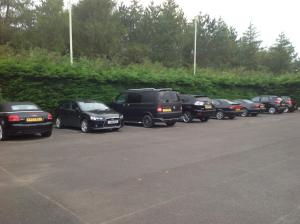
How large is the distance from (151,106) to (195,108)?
12.0 feet

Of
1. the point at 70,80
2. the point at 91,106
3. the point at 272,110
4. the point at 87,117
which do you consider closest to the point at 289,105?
the point at 272,110

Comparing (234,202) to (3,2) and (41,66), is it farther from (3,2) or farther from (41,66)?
(3,2)

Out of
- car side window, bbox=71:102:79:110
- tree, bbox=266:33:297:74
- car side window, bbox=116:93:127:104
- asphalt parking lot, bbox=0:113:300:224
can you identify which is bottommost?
asphalt parking lot, bbox=0:113:300:224

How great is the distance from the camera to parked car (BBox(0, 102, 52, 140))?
1162 cm

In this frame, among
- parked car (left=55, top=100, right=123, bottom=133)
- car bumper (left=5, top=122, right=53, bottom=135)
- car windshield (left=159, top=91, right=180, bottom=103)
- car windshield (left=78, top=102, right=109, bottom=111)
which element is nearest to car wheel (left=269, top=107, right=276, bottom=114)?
car windshield (left=159, top=91, right=180, bottom=103)

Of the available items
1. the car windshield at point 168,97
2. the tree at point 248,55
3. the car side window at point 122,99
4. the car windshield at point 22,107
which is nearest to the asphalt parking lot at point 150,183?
the car windshield at point 22,107

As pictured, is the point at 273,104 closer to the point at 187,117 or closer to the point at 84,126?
the point at 187,117

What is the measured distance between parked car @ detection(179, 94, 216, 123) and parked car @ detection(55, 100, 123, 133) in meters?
5.63

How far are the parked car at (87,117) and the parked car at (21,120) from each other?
1.92 meters

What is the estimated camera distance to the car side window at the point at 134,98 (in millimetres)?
16928

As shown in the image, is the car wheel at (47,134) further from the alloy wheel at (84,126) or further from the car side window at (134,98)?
the car side window at (134,98)

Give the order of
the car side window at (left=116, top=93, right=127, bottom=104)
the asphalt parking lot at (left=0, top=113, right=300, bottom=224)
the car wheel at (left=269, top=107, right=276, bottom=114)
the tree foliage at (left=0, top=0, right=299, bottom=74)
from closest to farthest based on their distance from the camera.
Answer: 1. the asphalt parking lot at (left=0, top=113, right=300, bottom=224)
2. the car side window at (left=116, top=93, right=127, bottom=104)
3. the car wheel at (left=269, top=107, right=276, bottom=114)
4. the tree foliage at (left=0, top=0, right=299, bottom=74)

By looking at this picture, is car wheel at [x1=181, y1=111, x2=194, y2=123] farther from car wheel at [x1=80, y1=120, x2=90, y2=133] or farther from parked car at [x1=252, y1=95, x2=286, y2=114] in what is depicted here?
parked car at [x1=252, y1=95, x2=286, y2=114]

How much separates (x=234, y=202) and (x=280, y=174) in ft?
7.55
